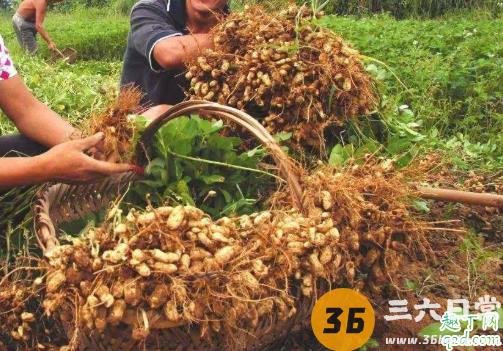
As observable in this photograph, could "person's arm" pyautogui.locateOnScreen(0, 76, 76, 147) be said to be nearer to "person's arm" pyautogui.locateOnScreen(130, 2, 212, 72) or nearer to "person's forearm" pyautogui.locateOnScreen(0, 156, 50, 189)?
"person's forearm" pyautogui.locateOnScreen(0, 156, 50, 189)

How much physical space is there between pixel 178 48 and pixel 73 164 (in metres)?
1.03

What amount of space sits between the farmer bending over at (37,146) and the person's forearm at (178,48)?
0.57 m

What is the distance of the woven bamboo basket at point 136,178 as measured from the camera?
143 centimetres

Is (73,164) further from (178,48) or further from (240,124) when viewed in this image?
(178,48)

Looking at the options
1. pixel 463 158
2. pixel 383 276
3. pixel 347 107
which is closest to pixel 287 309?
pixel 383 276

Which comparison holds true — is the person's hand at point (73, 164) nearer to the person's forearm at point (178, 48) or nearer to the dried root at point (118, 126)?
the dried root at point (118, 126)

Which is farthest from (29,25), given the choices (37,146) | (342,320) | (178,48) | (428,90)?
(342,320)

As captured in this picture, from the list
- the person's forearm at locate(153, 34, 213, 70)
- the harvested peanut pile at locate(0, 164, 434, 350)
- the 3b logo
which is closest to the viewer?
the harvested peanut pile at locate(0, 164, 434, 350)

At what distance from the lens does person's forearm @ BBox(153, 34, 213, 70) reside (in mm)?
2508

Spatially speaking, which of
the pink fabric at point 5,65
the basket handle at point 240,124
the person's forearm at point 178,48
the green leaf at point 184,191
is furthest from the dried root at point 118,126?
the person's forearm at point 178,48

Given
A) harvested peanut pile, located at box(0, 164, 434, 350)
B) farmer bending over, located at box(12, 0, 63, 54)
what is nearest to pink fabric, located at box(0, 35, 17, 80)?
harvested peanut pile, located at box(0, 164, 434, 350)

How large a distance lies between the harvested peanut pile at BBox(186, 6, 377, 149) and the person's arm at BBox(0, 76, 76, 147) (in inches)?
20.5

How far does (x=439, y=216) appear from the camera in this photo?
8.27ft

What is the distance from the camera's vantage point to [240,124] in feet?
5.90
